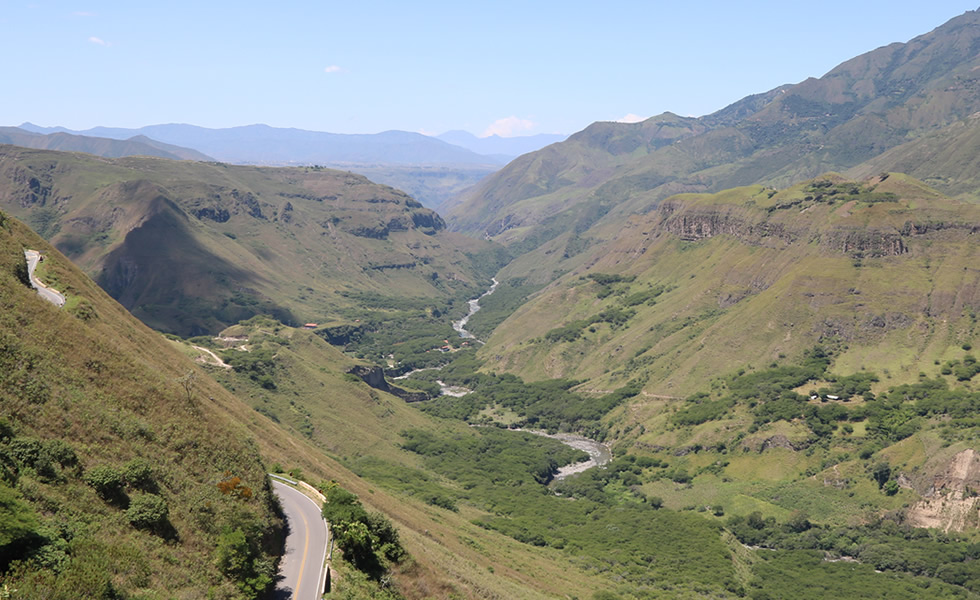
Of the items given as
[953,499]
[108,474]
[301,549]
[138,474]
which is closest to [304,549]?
[301,549]

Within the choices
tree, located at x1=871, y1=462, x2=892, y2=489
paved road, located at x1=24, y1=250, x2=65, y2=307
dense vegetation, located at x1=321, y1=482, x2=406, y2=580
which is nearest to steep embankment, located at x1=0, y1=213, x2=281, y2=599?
dense vegetation, located at x1=321, y1=482, x2=406, y2=580

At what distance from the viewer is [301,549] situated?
6341cm

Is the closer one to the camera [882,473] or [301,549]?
[301,549]

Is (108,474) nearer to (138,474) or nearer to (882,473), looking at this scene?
(138,474)

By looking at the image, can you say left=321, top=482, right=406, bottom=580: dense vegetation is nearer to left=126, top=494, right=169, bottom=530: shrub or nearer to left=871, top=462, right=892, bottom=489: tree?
left=126, top=494, right=169, bottom=530: shrub

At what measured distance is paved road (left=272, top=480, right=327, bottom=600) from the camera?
5653 cm

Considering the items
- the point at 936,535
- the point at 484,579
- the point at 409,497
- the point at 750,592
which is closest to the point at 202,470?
the point at 484,579

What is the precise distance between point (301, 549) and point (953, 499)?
6644 inches

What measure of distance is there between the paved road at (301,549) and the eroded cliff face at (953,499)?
161214mm

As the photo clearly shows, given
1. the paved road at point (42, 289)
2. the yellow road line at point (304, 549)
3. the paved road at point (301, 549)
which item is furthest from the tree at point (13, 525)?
the paved road at point (42, 289)

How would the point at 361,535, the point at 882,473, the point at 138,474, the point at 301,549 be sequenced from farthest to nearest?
the point at 882,473, the point at 361,535, the point at 301,549, the point at 138,474

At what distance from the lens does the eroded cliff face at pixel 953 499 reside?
173875 mm

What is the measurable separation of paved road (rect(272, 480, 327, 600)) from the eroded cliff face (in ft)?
529

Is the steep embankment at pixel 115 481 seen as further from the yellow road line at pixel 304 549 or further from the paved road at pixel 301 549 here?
the yellow road line at pixel 304 549
